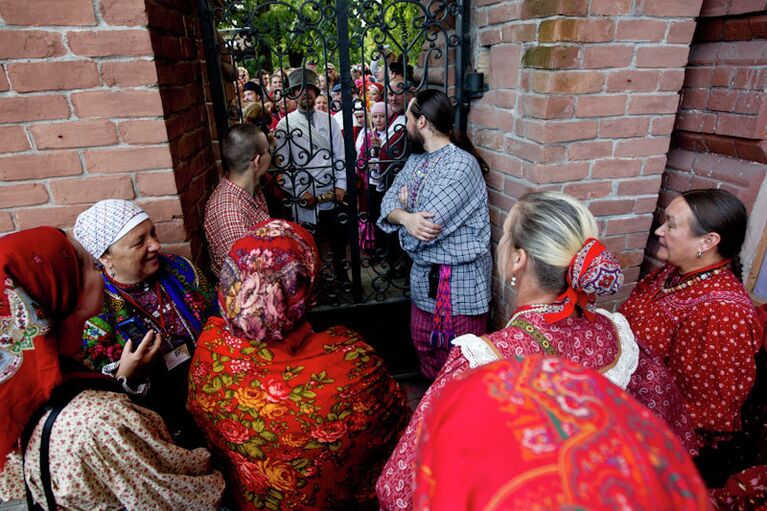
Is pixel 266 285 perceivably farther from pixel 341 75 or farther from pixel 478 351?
pixel 341 75

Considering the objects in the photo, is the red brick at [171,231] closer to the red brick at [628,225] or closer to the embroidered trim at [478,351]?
the embroidered trim at [478,351]

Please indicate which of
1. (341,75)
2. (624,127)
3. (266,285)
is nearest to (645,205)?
(624,127)

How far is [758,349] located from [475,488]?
1691 mm

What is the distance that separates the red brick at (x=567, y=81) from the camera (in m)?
1.91

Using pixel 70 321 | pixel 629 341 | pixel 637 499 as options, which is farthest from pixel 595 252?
pixel 70 321

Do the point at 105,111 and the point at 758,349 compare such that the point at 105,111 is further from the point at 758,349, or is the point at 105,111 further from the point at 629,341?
the point at 758,349

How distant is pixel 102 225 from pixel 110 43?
68 centimetres

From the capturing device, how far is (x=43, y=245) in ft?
4.11

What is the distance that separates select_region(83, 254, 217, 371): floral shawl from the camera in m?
1.70

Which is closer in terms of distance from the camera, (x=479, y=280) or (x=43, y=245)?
(x=43, y=245)

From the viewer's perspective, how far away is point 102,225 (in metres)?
1.65

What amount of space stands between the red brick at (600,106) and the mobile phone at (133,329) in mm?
2152

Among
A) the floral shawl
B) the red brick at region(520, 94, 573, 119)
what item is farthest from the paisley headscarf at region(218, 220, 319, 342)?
the red brick at region(520, 94, 573, 119)

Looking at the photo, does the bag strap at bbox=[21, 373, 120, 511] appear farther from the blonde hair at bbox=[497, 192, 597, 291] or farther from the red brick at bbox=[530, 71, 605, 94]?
the red brick at bbox=[530, 71, 605, 94]
